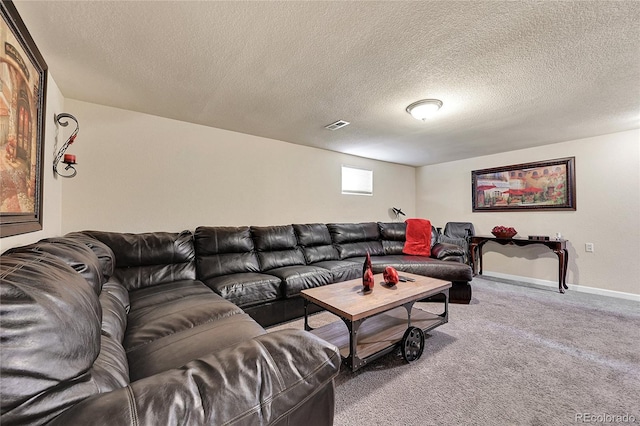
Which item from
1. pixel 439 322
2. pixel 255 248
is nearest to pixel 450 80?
pixel 439 322

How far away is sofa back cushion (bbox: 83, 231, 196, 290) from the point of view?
225cm

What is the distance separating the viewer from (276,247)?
3188 millimetres

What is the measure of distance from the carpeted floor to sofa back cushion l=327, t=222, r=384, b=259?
133cm

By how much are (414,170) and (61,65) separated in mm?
5647

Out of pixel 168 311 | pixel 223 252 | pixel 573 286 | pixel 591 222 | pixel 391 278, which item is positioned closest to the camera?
pixel 168 311

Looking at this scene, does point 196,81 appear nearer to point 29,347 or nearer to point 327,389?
point 29,347

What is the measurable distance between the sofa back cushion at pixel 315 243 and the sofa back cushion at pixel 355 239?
0.15 meters

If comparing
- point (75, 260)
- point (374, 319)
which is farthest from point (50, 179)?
point (374, 319)

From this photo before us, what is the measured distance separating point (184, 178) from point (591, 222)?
5562 millimetres

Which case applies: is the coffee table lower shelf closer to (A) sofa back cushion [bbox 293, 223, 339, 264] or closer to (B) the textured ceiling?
(A) sofa back cushion [bbox 293, 223, 339, 264]

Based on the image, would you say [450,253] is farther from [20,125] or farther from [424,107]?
[20,125]

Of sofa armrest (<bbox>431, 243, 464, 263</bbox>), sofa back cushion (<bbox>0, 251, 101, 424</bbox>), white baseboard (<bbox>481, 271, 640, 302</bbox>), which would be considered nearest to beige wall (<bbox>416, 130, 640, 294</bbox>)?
white baseboard (<bbox>481, 271, 640, 302</bbox>)

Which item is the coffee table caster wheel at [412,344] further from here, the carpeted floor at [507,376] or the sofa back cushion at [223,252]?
the sofa back cushion at [223,252]

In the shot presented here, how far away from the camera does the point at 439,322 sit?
7.15 ft
